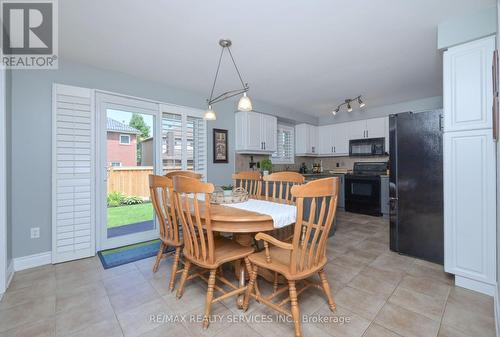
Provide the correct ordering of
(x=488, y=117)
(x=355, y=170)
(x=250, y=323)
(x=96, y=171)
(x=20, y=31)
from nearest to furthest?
(x=250, y=323)
(x=488, y=117)
(x=20, y=31)
(x=96, y=171)
(x=355, y=170)

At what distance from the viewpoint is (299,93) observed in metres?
3.94

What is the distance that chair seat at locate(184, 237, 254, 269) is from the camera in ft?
5.12

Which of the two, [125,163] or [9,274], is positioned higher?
[125,163]

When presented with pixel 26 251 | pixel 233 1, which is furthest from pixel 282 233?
pixel 26 251

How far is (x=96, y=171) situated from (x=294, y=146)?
4.23 metres

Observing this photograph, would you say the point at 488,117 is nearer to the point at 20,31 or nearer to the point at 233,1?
the point at 233,1

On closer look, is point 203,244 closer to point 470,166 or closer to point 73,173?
point 73,173

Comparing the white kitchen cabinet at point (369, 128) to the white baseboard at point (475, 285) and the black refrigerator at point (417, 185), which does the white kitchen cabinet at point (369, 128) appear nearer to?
the black refrigerator at point (417, 185)

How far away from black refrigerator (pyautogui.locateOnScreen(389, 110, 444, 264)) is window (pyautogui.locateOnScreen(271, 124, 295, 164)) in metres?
2.79

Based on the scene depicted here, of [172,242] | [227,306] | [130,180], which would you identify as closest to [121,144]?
[130,180]

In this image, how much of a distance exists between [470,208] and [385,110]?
11.5 ft

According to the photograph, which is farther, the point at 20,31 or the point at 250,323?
the point at 20,31

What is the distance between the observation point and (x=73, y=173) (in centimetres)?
263

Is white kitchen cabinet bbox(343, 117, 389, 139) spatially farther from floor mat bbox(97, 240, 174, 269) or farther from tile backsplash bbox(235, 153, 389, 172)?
floor mat bbox(97, 240, 174, 269)
